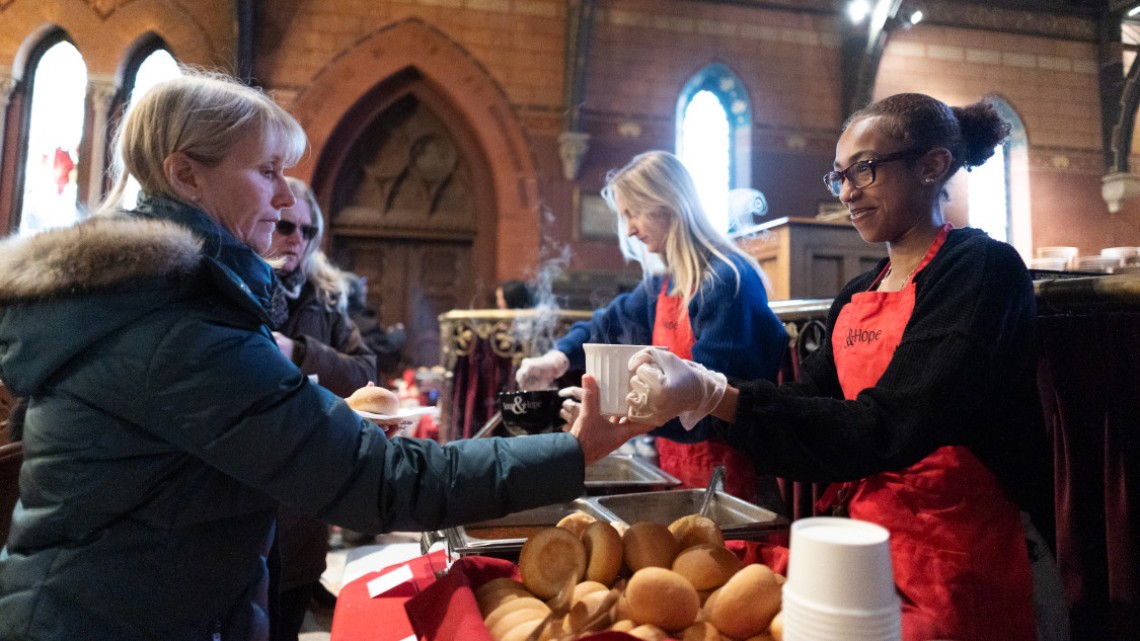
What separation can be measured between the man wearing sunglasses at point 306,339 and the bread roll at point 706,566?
147cm

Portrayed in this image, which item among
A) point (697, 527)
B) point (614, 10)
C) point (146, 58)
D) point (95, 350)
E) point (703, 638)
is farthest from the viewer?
point (614, 10)

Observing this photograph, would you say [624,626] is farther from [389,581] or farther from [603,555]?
[389,581]

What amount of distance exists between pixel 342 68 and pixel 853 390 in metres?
8.16

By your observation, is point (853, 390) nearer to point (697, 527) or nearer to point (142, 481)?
point (697, 527)

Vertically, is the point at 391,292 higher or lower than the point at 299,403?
higher

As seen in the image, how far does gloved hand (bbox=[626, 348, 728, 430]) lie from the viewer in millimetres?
1182

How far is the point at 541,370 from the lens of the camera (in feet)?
7.82

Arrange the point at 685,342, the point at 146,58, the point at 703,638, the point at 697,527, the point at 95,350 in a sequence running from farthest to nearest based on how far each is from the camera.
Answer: the point at 146,58 < the point at 685,342 < the point at 697,527 < the point at 95,350 < the point at 703,638

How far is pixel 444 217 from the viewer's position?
880 cm

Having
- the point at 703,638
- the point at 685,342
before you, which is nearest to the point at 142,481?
the point at 703,638

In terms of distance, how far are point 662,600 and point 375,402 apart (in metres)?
0.83

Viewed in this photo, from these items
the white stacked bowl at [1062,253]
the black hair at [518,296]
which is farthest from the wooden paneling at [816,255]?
the black hair at [518,296]

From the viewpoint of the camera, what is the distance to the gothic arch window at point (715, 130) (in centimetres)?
890

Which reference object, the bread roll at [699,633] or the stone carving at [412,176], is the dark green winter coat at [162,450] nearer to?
the bread roll at [699,633]
